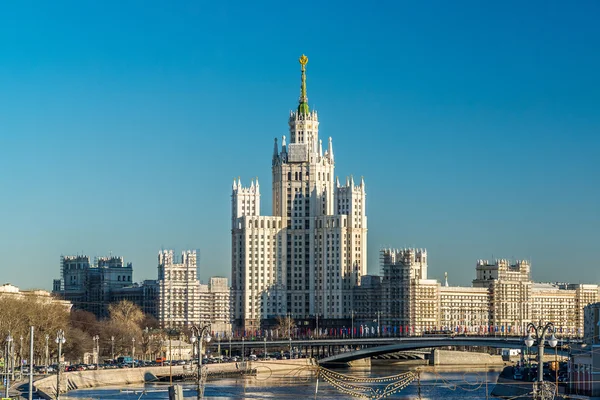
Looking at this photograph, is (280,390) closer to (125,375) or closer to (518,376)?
(125,375)

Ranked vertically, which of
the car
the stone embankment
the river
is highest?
the car

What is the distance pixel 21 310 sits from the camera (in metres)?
181

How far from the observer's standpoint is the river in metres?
141

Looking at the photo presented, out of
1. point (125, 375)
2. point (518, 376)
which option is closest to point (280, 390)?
point (125, 375)

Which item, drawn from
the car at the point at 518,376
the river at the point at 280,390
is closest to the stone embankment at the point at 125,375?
the river at the point at 280,390

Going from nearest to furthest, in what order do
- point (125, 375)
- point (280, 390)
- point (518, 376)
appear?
point (518, 376)
point (280, 390)
point (125, 375)

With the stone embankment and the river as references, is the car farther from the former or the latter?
the stone embankment

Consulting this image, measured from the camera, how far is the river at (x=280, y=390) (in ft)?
462

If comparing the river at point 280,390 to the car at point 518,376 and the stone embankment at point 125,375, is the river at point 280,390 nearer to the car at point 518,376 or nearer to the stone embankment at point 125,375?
the stone embankment at point 125,375

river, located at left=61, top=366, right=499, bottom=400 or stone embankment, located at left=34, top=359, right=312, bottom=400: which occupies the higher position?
stone embankment, located at left=34, top=359, right=312, bottom=400

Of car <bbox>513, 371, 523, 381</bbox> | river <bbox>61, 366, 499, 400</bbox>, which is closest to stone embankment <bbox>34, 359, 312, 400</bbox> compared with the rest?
river <bbox>61, 366, 499, 400</bbox>

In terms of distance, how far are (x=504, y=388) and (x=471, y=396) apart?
9674 mm

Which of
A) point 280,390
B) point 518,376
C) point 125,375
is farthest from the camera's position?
point 125,375

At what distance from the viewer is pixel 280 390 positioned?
508 ft
